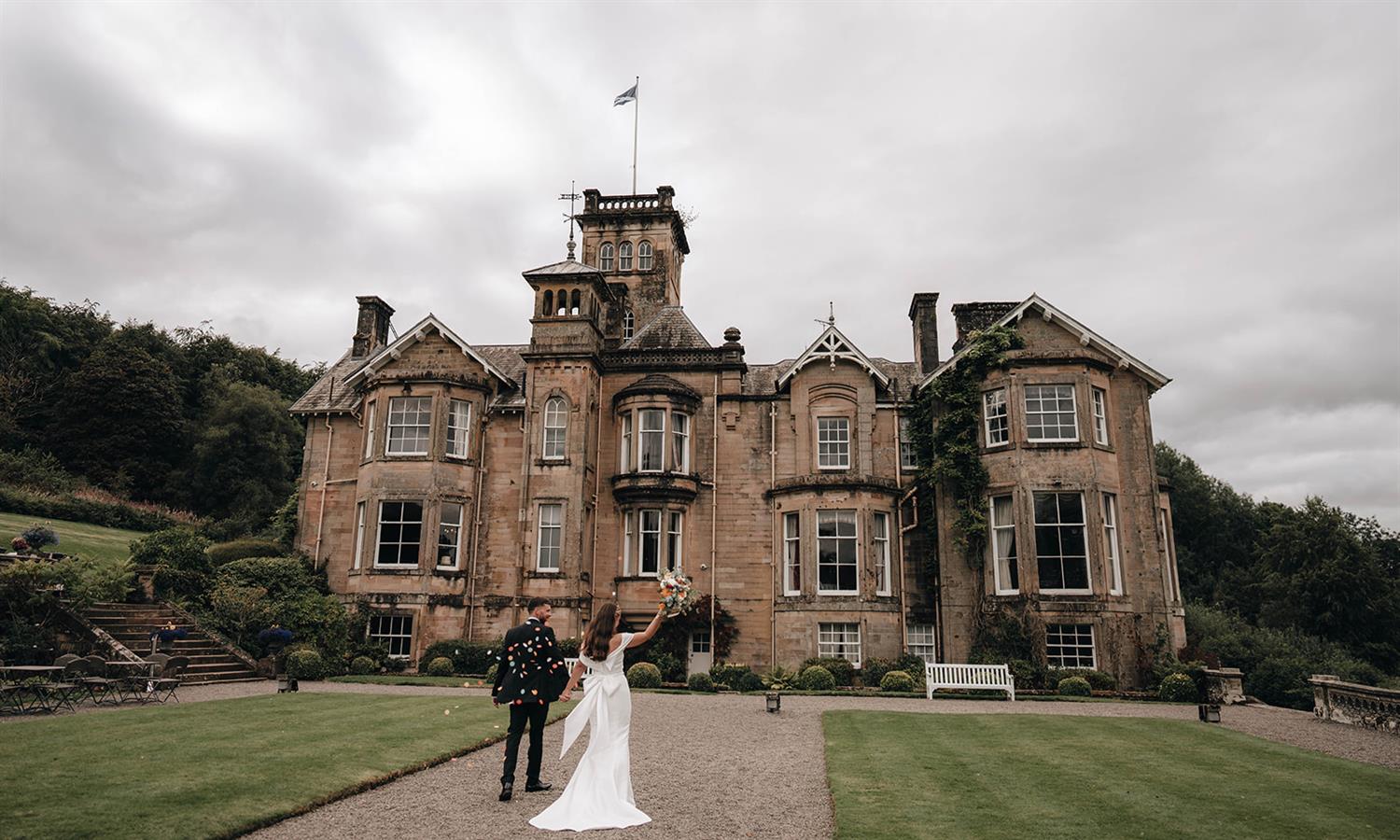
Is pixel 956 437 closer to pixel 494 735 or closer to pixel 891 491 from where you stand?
pixel 891 491

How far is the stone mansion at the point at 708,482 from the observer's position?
26281mm

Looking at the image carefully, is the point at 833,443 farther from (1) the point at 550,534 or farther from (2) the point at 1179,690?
(2) the point at 1179,690

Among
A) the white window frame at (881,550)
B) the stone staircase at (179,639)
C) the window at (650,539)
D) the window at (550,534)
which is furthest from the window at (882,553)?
the stone staircase at (179,639)

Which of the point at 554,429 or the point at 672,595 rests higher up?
the point at 554,429

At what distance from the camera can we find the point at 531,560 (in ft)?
95.1

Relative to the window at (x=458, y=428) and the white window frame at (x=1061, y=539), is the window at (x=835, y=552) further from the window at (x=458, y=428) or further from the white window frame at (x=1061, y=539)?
the window at (x=458, y=428)

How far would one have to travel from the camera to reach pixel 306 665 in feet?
76.2

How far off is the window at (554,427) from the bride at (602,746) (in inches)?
799

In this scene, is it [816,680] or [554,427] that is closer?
[816,680]

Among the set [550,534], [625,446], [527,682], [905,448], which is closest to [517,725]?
[527,682]

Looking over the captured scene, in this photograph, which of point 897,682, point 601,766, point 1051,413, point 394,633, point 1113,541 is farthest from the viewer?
point 394,633

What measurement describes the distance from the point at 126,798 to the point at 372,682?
15.8 metres

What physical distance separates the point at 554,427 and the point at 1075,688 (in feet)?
61.8

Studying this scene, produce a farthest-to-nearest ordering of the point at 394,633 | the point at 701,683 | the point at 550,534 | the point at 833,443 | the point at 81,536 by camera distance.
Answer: the point at 81,536 → the point at 833,443 → the point at 550,534 → the point at 394,633 → the point at 701,683
